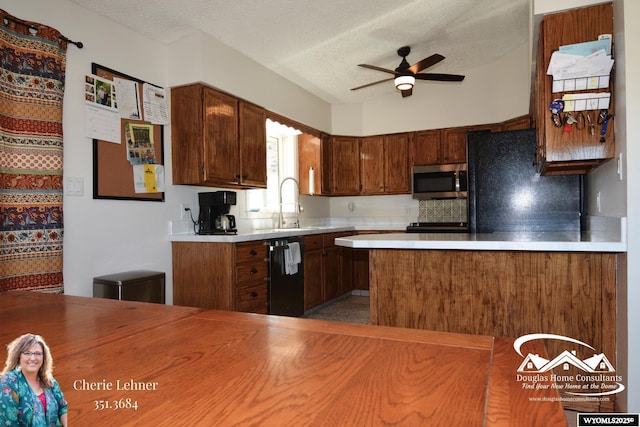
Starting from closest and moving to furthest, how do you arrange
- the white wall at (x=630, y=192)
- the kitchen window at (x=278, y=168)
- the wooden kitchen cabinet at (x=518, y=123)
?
the white wall at (x=630, y=192)
the wooden kitchen cabinet at (x=518, y=123)
the kitchen window at (x=278, y=168)

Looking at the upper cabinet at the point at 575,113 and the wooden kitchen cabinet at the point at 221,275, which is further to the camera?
the wooden kitchen cabinet at the point at 221,275

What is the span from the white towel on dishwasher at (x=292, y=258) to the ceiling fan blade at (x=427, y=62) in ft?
6.52

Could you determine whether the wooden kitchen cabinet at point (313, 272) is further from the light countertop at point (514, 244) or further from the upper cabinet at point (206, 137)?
the light countertop at point (514, 244)

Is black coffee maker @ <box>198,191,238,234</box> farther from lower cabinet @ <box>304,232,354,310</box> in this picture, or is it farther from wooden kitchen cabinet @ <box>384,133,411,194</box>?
wooden kitchen cabinet @ <box>384,133,411,194</box>

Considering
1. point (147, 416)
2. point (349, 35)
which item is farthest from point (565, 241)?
point (349, 35)

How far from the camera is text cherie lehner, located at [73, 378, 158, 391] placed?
20.0 inches

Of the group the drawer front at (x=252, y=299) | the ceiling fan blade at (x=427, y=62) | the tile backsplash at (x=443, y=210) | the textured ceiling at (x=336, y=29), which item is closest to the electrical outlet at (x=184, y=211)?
the drawer front at (x=252, y=299)

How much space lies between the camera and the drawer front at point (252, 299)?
10.2 feet

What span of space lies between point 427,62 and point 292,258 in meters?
2.17

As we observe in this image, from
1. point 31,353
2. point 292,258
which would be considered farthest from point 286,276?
point 31,353

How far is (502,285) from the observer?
1.98 meters

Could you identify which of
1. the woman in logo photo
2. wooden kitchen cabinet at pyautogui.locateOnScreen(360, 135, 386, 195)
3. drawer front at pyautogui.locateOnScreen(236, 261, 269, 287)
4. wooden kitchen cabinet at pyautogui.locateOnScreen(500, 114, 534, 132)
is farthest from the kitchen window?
the woman in logo photo

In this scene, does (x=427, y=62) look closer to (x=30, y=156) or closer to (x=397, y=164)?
(x=397, y=164)

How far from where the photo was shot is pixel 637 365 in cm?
172
